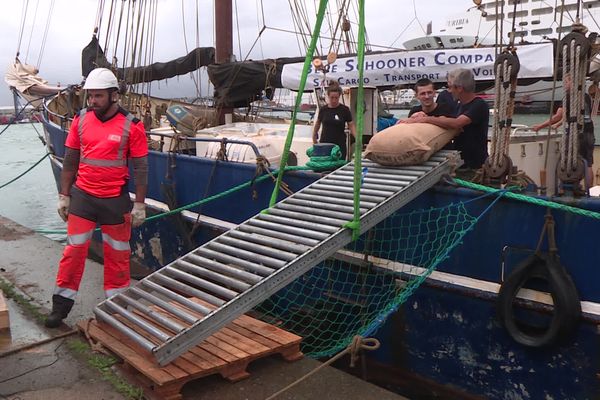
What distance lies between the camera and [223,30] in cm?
932

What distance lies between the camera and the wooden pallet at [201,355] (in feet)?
10.4

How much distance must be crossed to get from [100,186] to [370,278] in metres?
2.26

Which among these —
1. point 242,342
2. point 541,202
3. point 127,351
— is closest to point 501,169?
point 541,202

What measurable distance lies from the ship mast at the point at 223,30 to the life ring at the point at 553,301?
272 inches

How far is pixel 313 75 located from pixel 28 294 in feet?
13.9

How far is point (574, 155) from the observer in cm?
346

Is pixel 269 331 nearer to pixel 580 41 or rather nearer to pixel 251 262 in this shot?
pixel 251 262

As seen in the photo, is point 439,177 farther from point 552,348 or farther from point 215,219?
point 215,219

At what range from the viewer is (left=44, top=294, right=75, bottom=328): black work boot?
4.18 meters

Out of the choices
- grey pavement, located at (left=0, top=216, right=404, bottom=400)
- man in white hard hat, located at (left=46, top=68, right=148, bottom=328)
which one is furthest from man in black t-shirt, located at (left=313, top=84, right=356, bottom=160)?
grey pavement, located at (left=0, top=216, right=404, bottom=400)

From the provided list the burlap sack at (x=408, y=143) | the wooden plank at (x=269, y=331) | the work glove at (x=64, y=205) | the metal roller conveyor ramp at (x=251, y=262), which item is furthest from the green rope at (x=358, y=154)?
the work glove at (x=64, y=205)

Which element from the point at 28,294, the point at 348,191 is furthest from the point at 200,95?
the point at 348,191

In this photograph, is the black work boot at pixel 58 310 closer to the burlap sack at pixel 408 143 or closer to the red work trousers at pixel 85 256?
the red work trousers at pixel 85 256

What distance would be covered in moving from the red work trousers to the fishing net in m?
1.28
